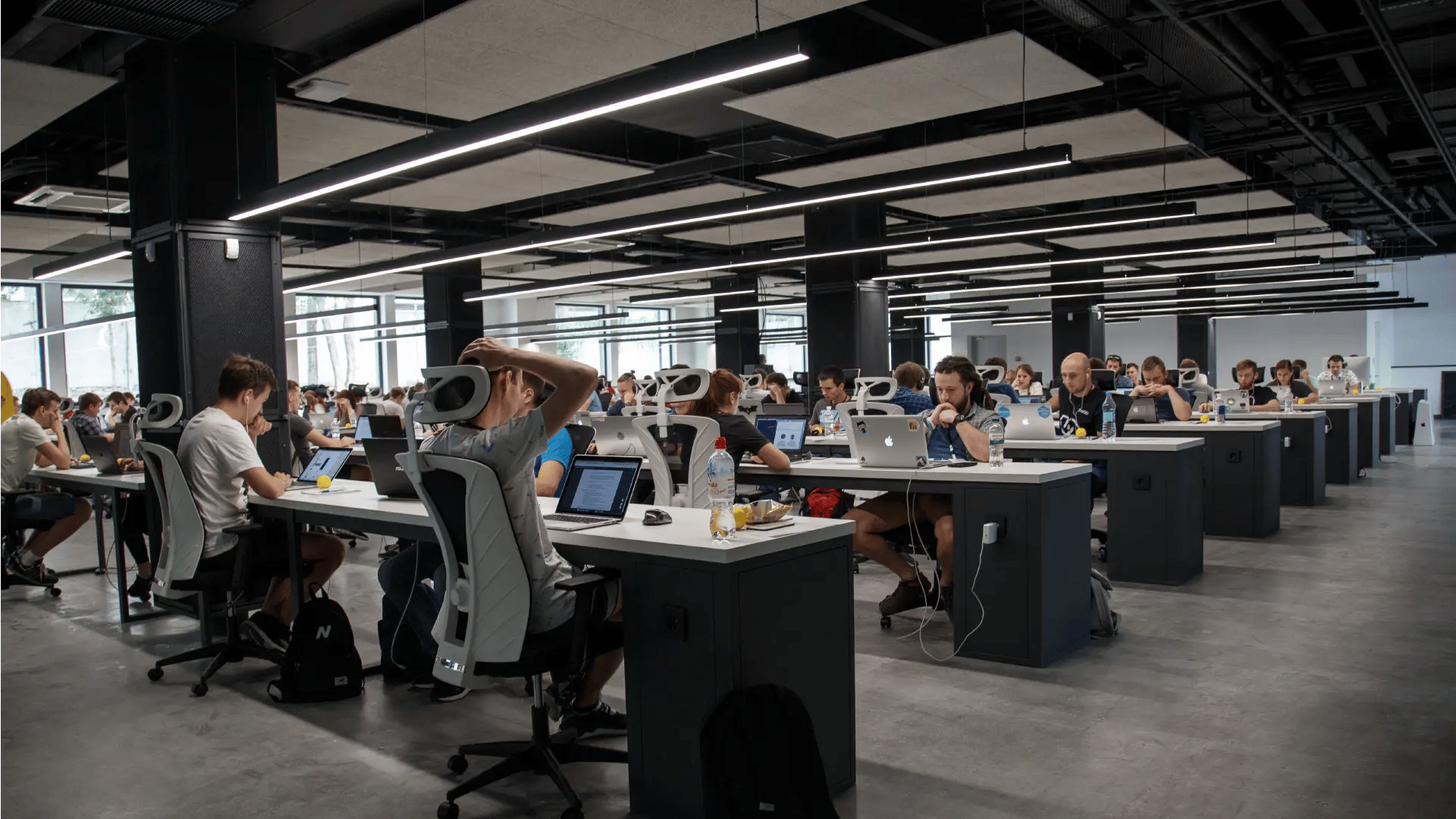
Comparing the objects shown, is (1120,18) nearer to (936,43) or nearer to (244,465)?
(936,43)

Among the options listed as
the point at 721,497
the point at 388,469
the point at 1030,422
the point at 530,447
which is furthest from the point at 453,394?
the point at 1030,422

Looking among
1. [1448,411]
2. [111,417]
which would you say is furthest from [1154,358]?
[1448,411]

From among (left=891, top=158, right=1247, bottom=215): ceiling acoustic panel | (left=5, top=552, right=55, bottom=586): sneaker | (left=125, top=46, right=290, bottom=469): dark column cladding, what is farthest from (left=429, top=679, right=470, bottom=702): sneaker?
(left=891, top=158, right=1247, bottom=215): ceiling acoustic panel

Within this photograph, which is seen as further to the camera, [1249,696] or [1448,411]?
[1448,411]

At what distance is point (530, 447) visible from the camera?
9.25ft

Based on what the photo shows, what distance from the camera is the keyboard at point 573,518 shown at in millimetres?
3320

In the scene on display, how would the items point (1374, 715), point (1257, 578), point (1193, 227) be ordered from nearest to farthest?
point (1374, 715) < point (1257, 578) < point (1193, 227)

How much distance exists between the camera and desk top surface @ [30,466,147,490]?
220 inches

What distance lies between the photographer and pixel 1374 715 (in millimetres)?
3553

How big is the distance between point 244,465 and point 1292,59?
8.25 meters

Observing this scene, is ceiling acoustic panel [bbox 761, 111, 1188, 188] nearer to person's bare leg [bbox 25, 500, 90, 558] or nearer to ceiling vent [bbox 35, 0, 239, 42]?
ceiling vent [bbox 35, 0, 239, 42]

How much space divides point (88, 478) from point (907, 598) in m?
5.04

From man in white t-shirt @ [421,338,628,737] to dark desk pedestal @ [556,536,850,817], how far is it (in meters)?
0.17

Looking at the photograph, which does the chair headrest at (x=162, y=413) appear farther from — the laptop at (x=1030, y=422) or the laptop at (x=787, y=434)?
the laptop at (x=1030, y=422)
